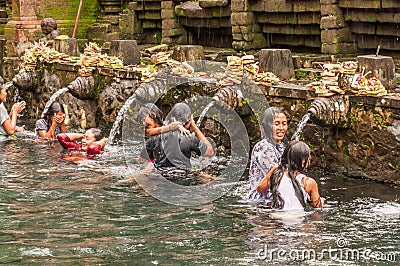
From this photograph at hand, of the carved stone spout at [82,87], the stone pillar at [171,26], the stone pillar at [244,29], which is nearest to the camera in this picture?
the carved stone spout at [82,87]

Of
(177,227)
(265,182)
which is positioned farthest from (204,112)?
(177,227)

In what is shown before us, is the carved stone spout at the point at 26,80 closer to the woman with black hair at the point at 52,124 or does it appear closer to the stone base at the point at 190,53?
the woman with black hair at the point at 52,124

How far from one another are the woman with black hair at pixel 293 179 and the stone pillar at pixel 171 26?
43.0ft

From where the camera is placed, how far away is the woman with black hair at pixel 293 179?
8.73m

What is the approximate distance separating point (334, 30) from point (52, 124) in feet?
18.7

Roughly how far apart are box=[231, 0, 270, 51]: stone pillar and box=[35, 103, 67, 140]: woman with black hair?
18.5ft

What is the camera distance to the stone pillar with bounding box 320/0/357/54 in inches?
642

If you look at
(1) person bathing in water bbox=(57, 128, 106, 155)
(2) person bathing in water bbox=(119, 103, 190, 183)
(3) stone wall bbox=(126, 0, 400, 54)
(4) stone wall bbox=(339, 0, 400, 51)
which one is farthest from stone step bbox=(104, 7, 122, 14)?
(2) person bathing in water bbox=(119, 103, 190, 183)

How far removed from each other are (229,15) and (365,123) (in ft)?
29.3

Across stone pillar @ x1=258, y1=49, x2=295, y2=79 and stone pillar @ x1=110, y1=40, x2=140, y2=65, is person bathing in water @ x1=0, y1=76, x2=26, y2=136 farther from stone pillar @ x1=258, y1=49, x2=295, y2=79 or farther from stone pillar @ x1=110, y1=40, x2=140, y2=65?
stone pillar @ x1=258, y1=49, x2=295, y2=79

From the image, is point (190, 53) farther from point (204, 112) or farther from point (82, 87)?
point (82, 87)

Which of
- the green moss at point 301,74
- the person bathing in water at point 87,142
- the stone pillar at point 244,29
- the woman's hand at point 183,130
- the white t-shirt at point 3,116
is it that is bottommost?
the person bathing in water at point 87,142

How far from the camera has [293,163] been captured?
875 cm

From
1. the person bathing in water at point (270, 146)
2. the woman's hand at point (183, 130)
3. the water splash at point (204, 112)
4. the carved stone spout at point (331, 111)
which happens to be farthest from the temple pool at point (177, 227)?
the water splash at point (204, 112)
